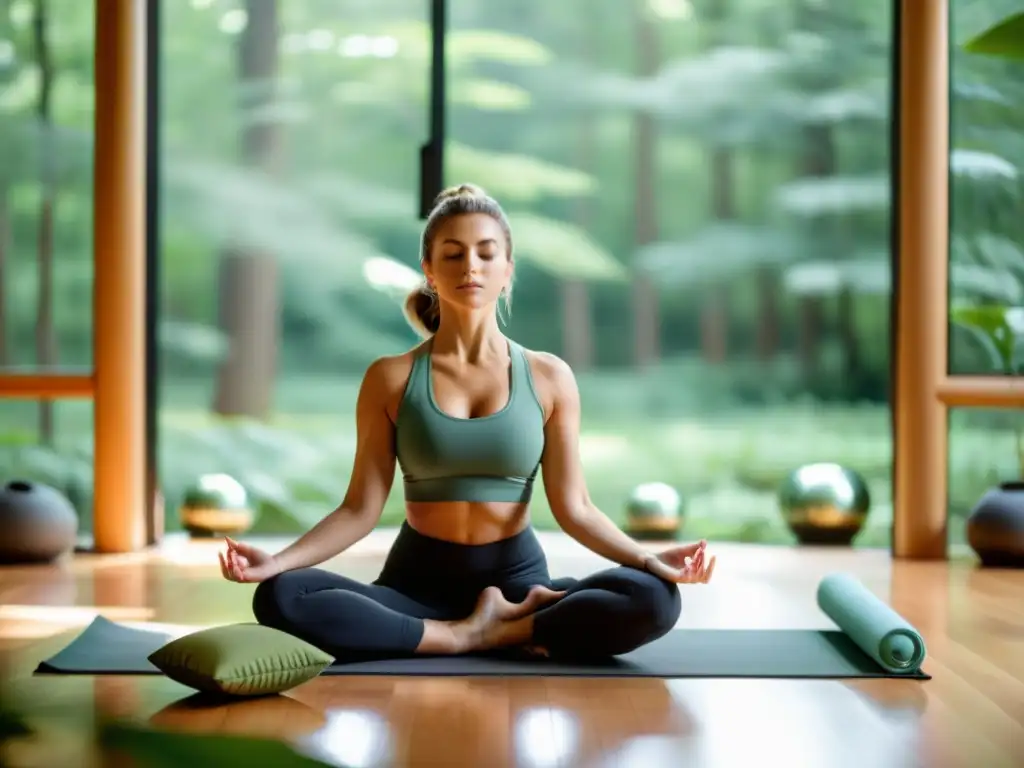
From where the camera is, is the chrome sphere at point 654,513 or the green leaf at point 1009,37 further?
the chrome sphere at point 654,513

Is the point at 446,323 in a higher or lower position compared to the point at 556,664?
higher

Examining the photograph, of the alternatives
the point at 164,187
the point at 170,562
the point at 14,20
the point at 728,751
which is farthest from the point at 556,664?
the point at 164,187

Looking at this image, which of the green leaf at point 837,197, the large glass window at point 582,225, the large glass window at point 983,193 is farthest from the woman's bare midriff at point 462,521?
the green leaf at point 837,197

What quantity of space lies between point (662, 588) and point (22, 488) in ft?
7.52

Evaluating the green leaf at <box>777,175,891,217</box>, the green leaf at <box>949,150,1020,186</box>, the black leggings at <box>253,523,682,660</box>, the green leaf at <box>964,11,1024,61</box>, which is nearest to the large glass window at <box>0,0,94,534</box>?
the black leggings at <box>253,523,682,660</box>

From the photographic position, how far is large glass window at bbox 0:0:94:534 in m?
4.27

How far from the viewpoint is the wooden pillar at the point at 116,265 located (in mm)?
4074

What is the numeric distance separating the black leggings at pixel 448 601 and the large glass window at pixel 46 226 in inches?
87.5

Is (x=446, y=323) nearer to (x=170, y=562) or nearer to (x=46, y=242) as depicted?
(x=170, y=562)

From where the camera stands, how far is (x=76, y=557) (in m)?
3.96

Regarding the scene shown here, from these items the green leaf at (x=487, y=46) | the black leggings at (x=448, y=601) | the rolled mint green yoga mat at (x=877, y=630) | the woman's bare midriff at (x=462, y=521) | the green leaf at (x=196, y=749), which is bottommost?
the rolled mint green yoga mat at (x=877, y=630)

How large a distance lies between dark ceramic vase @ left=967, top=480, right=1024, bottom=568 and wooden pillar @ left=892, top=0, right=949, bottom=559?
143mm

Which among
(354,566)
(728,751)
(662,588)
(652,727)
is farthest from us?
(354,566)

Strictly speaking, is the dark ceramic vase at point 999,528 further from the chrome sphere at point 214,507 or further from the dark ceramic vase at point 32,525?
the dark ceramic vase at point 32,525
